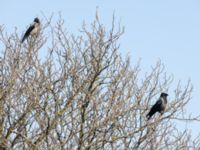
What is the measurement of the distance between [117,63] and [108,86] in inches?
24.1

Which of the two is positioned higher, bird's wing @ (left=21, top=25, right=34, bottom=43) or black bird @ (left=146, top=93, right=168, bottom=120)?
bird's wing @ (left=21, top=25, right=34, bottom=43)

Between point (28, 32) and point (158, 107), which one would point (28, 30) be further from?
point (158, 107)

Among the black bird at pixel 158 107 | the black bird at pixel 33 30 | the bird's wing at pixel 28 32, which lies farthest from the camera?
the black bird at pixel 33 30

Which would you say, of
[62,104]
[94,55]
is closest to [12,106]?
[62,104]

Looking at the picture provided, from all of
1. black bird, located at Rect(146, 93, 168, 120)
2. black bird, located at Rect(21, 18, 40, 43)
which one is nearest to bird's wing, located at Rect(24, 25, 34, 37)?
black bird, located at Rect(21, 18, 40, 43)

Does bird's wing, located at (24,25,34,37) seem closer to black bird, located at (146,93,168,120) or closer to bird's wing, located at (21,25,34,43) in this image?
bird's wing, located at (21,25,34,43)

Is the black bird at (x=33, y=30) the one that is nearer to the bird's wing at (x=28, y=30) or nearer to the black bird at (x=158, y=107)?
the bird's wing at (x=28, y=30)

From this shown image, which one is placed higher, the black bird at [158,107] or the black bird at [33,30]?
the black bird at [33,30]

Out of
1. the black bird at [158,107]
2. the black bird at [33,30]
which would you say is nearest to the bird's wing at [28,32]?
the black bird at [33,30]

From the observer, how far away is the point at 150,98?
15.8 m

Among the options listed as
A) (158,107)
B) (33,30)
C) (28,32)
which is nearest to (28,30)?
(33,30)

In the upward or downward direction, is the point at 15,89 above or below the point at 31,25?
A: below

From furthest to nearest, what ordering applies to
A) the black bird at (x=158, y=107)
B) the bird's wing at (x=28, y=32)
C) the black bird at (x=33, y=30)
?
the black bird at (x=33, y=30) < the bird's wing at (x=28, y=32) < the black bird at (x=158, y=107)

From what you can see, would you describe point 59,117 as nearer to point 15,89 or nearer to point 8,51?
point 15,89
